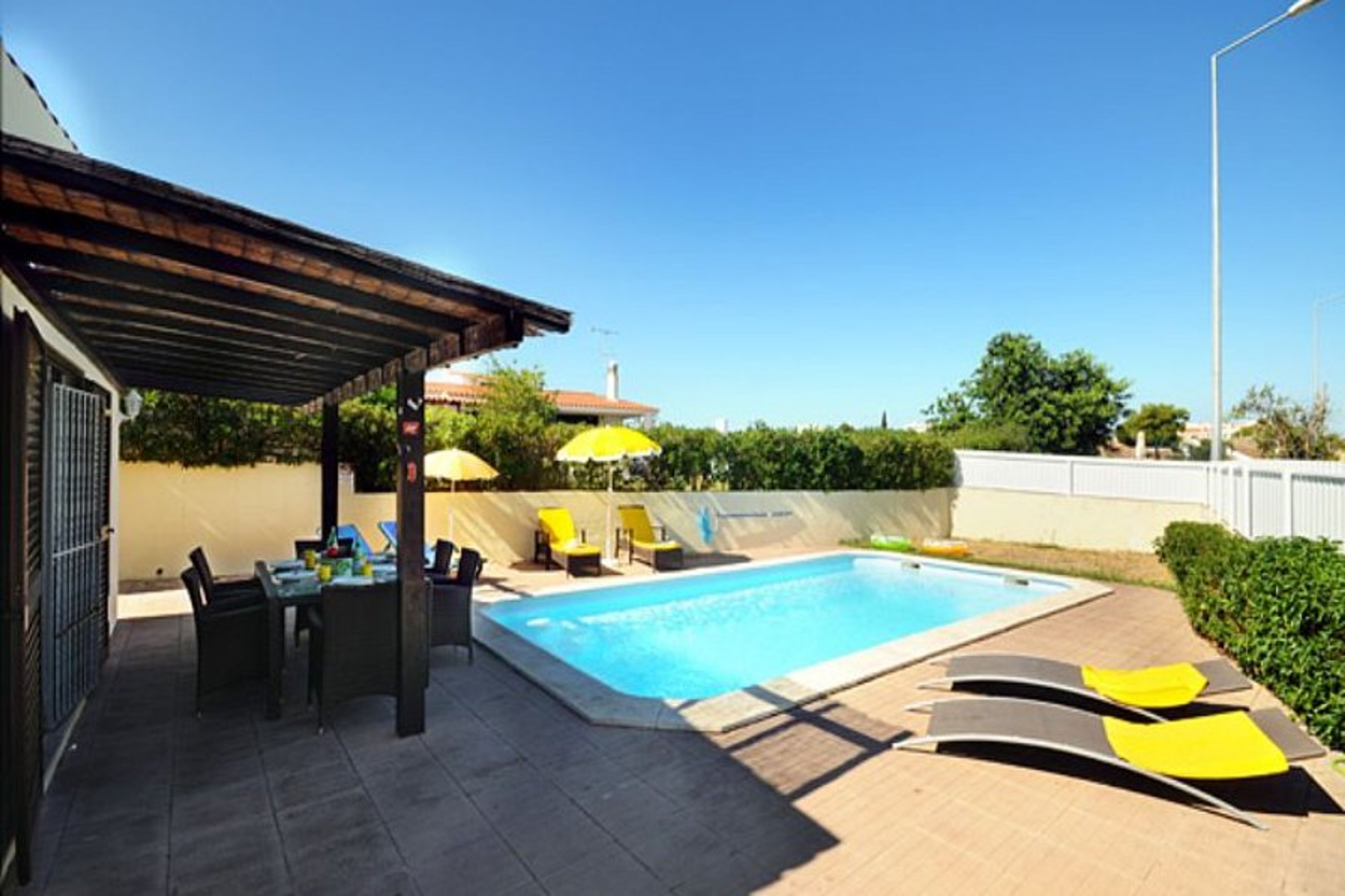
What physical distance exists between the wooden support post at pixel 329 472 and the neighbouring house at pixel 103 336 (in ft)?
8.62

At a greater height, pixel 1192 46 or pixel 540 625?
pixel 1192 46

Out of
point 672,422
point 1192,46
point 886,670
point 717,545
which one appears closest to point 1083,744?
point 886,670

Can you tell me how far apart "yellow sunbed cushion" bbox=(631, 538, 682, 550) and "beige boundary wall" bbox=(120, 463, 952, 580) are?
1358 millimetres

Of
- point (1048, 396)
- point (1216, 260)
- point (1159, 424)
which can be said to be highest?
point (1216, 260)

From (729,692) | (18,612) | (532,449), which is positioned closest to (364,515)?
(532,449)

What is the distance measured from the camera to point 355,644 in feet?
15.1

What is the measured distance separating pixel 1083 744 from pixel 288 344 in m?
7.03

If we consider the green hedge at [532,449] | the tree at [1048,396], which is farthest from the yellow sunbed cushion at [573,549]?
the tree at [1048,396]

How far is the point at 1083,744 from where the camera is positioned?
13.2 feet

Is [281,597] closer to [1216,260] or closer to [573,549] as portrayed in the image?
[573,549]

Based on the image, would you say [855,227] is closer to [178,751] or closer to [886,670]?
[886,670]

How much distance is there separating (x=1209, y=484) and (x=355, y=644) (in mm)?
18799

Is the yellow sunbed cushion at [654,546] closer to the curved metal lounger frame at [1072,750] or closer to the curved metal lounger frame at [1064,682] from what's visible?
the curved metal lounger frame at [1064,682]

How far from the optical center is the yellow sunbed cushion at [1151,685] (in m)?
4.93
